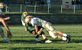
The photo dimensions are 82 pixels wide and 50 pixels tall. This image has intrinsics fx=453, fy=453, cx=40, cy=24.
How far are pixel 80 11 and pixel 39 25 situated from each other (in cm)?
3159

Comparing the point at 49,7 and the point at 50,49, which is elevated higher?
the point at 50,49

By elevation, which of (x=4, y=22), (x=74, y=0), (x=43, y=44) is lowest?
(x=74, y=0)

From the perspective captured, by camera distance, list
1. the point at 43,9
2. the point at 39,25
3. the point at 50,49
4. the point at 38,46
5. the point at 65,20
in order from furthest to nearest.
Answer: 1. the point at 43,9
2. the point at 65,20
3. the point at 39,25
4. the point at 38,46
5. the point at 50,49

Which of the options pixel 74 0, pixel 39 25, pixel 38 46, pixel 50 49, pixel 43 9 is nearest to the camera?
pixel 50 49

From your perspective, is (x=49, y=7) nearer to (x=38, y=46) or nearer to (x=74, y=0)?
(x=74, y=0)

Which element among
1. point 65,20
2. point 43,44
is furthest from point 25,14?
point 65,20

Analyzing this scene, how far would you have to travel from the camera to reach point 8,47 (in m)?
16.4

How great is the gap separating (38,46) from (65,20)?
2509 centimetres

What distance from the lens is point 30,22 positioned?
60.7 feet

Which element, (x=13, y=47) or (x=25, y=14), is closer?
(x=13, y=47)

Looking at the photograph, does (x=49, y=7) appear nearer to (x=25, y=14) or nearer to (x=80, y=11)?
(x=80, y=11)

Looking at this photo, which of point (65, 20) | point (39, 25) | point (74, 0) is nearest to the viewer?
point (39, 25)

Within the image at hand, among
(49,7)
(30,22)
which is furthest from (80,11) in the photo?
(30,22)

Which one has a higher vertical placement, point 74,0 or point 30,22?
point 30,22
